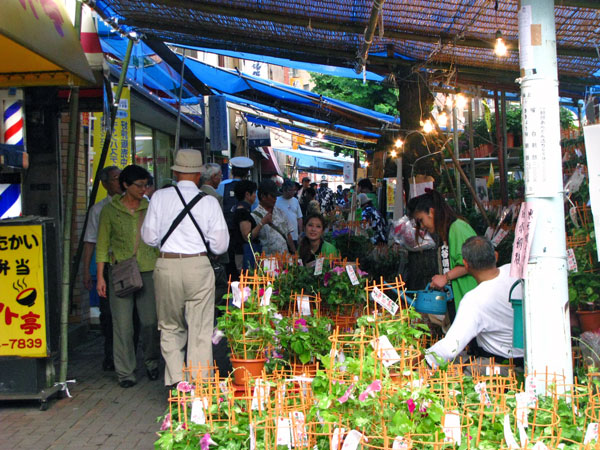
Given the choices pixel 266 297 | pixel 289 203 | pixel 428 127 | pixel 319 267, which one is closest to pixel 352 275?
pixel 319 267

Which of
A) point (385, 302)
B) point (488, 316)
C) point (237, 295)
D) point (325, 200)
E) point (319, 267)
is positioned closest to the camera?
point (385, 302)

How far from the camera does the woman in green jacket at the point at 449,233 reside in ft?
18.0

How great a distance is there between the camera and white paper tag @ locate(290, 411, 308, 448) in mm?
2725

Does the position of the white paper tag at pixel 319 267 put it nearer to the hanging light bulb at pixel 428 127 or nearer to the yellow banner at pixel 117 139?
the hanging light bulb at pixel 428 127

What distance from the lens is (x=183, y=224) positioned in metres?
5.38

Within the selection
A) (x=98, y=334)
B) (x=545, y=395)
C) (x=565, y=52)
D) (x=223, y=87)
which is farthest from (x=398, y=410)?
(x=223, y=87)

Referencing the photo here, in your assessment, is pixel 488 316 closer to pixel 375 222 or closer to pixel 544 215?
pixel 544 215

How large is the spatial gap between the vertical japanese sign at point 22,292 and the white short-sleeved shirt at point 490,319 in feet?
11.2

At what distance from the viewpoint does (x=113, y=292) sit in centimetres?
627

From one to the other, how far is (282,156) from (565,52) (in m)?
32.3

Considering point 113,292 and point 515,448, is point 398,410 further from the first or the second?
point 113,292

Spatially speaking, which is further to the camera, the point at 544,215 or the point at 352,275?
the point at 352,275

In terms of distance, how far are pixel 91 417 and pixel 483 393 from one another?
359 cm

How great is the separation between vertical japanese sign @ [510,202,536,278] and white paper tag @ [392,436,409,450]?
118cm
